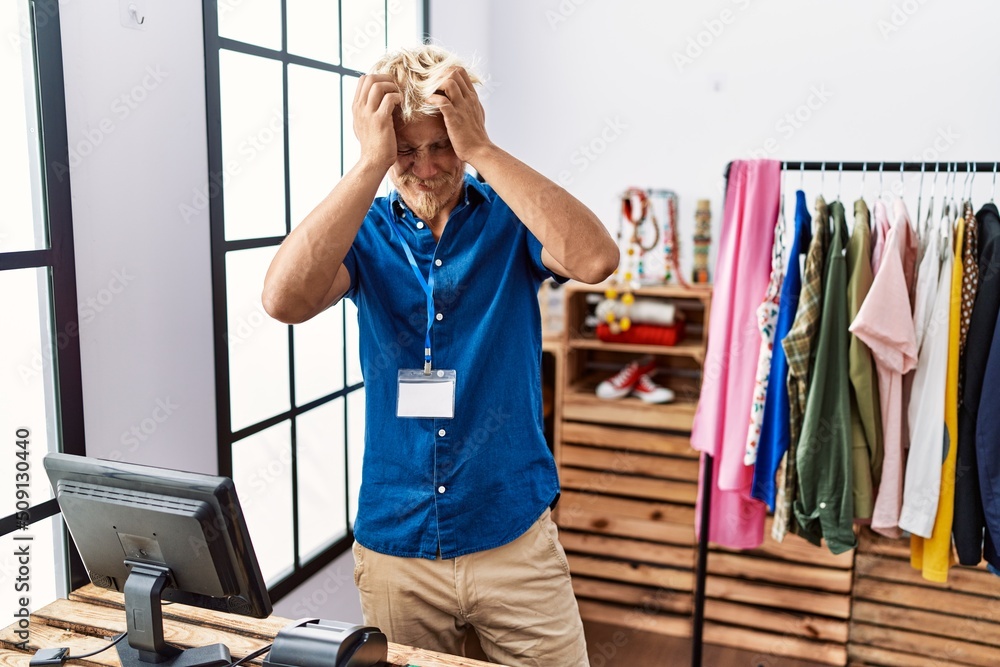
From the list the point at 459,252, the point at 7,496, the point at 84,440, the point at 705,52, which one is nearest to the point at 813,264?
the point at 459,252

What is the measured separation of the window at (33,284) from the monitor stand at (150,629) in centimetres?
35

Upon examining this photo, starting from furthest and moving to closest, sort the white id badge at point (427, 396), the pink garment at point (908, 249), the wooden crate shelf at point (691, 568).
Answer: the wooden crate shelf at point (691, 568), the pink garment at point (908, 249), the white id badge at point (427, 396)

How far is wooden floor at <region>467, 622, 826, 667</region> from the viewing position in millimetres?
2924

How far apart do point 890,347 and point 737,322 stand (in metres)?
0.38

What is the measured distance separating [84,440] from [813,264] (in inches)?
66.8

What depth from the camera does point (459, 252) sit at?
161cm

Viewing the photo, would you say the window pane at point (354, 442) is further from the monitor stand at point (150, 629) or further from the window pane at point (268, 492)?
the monitor stand at point (150, 629)

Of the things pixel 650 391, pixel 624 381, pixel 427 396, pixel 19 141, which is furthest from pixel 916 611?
pixel 19 141

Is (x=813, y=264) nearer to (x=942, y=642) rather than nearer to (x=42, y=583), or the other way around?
(x=942, y=642)

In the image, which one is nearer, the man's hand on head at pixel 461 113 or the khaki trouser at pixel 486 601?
the man's hand on head at pixel 461 113

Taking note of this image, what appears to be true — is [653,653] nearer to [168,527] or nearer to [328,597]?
[328,597]

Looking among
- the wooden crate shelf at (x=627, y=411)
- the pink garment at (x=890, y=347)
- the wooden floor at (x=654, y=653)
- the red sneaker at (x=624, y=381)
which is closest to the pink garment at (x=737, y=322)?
the pink garment at (x=890, y=347)

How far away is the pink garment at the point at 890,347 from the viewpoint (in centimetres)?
198

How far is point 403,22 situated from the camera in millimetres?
2953
